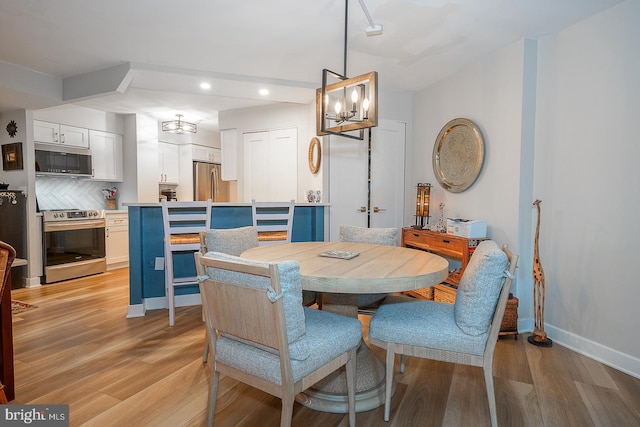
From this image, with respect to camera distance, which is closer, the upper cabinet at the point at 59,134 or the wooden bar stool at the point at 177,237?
the wooden bar stool at the point at 177,237

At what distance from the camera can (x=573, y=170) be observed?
2699 mm

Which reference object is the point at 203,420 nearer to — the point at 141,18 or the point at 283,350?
the point at 283,350

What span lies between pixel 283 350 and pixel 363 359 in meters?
0.94

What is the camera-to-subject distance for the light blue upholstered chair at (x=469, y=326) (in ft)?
5.24

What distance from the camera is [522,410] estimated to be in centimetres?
185

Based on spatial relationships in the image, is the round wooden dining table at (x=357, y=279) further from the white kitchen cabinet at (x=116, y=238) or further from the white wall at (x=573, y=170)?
the white kitchen cabinet at (x=116, y=238)

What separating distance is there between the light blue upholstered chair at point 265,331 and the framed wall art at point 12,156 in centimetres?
450

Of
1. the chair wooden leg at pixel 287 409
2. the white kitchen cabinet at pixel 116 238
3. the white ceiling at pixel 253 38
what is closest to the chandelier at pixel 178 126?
the white ceiling at pixel 253 38

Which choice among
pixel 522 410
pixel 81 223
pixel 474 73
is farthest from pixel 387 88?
pixel 81 223

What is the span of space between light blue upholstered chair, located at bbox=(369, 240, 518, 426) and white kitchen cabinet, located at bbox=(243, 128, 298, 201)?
3467 mm

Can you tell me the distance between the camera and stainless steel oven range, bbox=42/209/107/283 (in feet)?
14.9

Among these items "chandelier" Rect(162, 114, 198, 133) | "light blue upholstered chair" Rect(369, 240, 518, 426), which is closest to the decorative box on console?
"light blue upholstered chair" Rect(369, 240, 518, 426)

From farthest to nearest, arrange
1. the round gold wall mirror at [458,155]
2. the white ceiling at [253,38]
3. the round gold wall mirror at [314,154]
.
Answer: the round gold wall mirror at [314,154]
the round gold wall mirror at [458,155]
the white ceiling at [253,38]

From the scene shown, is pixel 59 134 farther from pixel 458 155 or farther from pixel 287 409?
pixel 287 409
